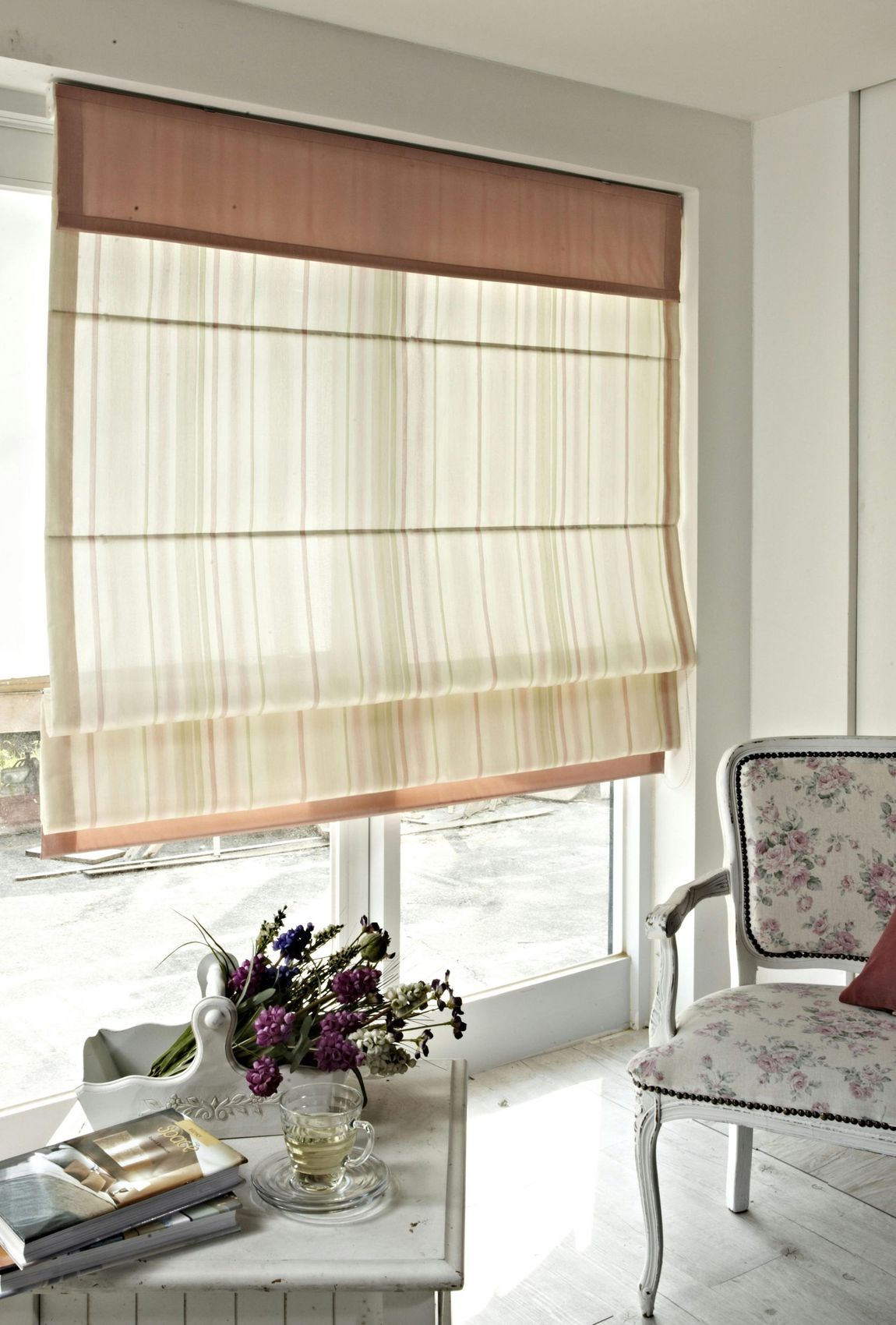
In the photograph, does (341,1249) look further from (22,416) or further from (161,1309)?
(22,416)

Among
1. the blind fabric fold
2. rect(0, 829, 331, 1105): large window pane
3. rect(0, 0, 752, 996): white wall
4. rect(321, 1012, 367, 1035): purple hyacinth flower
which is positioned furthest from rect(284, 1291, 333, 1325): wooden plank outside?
rect(0, 0, 752, 996): white wall

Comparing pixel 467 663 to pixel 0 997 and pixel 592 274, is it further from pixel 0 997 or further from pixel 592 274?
pixel 0 997

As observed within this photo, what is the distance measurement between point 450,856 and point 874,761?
3.48ft

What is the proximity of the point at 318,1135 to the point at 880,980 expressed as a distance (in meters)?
1.21

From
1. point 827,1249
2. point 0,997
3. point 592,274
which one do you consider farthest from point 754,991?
point 592,274

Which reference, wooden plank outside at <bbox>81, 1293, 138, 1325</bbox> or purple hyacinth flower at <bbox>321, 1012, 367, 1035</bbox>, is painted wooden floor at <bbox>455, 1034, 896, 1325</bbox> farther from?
wooden plank outside at <bbox>81, 1293, 138, 1325</bbox>

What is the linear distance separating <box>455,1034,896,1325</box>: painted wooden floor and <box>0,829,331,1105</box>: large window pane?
74 cm

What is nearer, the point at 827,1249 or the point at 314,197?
the point at 827,1249

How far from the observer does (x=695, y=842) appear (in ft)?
10.4

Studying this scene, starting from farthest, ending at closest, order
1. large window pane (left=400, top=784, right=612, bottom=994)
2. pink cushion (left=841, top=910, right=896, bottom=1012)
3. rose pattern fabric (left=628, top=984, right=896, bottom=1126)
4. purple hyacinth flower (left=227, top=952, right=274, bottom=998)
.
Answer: large window pane (left=400, top=784, right=612, bottom=994) → pink cushion (left=841, top=910, right=896, bottom=1012) → rose pattern fabric (left=628, top=984, right=896, bottom=1126) → purple hyacinth flower (left=227, top=952, right=274, bottom=998)

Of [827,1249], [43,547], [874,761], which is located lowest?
[827,1249]

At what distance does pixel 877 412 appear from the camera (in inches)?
116

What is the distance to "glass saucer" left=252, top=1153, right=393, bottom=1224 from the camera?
1429 millimetres

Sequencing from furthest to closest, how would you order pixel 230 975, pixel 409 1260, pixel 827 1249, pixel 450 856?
pixel 450 856
pixel 827 1249
pixel 230 975
pixel 409 1260
